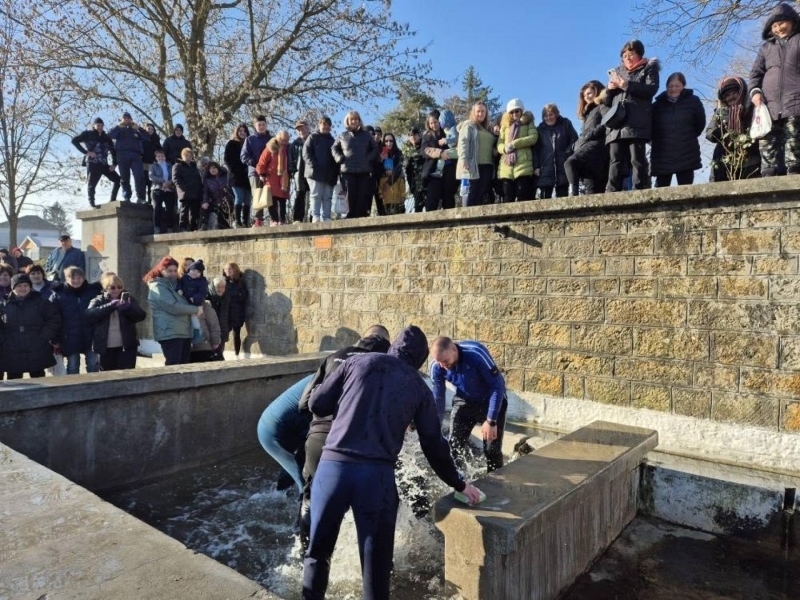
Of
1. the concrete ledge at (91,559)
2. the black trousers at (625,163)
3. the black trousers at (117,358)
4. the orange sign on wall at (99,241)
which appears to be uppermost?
the black trousers at (625,163)

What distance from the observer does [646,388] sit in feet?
19.3

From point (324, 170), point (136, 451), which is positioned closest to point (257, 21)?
point (324, 170)

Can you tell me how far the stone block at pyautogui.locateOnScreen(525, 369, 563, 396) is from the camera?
652cm

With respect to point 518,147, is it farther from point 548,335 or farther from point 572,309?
point 548,335

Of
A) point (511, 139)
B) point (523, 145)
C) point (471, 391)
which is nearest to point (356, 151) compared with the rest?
point (511, 139)

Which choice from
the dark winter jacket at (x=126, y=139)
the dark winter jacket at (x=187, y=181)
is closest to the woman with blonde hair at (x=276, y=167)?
the dark winter jacket at (x=187, y=181)

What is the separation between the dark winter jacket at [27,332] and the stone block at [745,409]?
7.91m

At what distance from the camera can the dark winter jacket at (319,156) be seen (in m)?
9.70

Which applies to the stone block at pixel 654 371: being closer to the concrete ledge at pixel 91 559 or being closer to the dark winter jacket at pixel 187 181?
the concrete ledge at pixel 91 559

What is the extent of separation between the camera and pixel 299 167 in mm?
10242

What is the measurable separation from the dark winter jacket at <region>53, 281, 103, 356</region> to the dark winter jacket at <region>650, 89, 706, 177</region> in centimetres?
745

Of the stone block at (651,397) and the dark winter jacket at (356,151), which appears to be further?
the dark winter jacket at (356,151)

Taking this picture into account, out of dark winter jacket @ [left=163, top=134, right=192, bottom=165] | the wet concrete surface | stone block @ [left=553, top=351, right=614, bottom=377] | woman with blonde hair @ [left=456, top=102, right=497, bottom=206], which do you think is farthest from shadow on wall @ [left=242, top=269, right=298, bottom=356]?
the wet concrete surface

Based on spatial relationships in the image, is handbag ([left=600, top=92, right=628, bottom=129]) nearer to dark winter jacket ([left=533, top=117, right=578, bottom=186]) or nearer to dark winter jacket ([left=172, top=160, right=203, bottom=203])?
dark winter jacket ([left=533, top=117, right=578, bottom=186])
